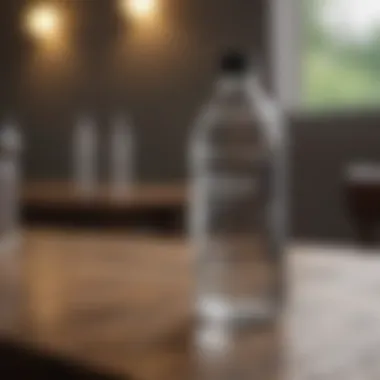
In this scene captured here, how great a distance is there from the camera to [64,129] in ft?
14.1

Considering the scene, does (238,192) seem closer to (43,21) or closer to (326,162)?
(326,162)

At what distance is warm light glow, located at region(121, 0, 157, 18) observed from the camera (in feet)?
13.4

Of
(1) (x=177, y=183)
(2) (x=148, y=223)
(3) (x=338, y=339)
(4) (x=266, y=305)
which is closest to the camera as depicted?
(3) (x=338, y=339)

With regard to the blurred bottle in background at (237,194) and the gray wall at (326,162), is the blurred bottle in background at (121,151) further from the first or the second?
the blurred bottle in background at (237,194)

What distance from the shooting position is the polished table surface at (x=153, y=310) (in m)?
0.70

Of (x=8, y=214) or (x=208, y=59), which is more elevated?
(x=208, y=59)

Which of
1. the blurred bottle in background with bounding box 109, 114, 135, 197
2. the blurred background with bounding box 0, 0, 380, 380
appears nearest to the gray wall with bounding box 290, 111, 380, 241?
the blurred background with bounding box 0, 0, 380, 380

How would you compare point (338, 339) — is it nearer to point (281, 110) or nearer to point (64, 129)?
point (281, 110)

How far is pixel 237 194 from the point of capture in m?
0.91

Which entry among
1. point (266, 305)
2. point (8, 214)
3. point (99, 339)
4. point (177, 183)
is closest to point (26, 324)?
point (99, 339)

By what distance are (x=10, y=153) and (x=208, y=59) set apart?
2677mm

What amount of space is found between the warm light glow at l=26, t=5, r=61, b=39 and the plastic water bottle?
11.2 ft

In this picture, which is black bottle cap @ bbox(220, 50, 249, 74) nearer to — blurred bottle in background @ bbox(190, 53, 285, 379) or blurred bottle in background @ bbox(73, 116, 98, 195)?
blurred bottle in background @ bbox(190, 53, 285, 379)

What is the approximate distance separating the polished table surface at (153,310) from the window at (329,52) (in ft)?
8.18
